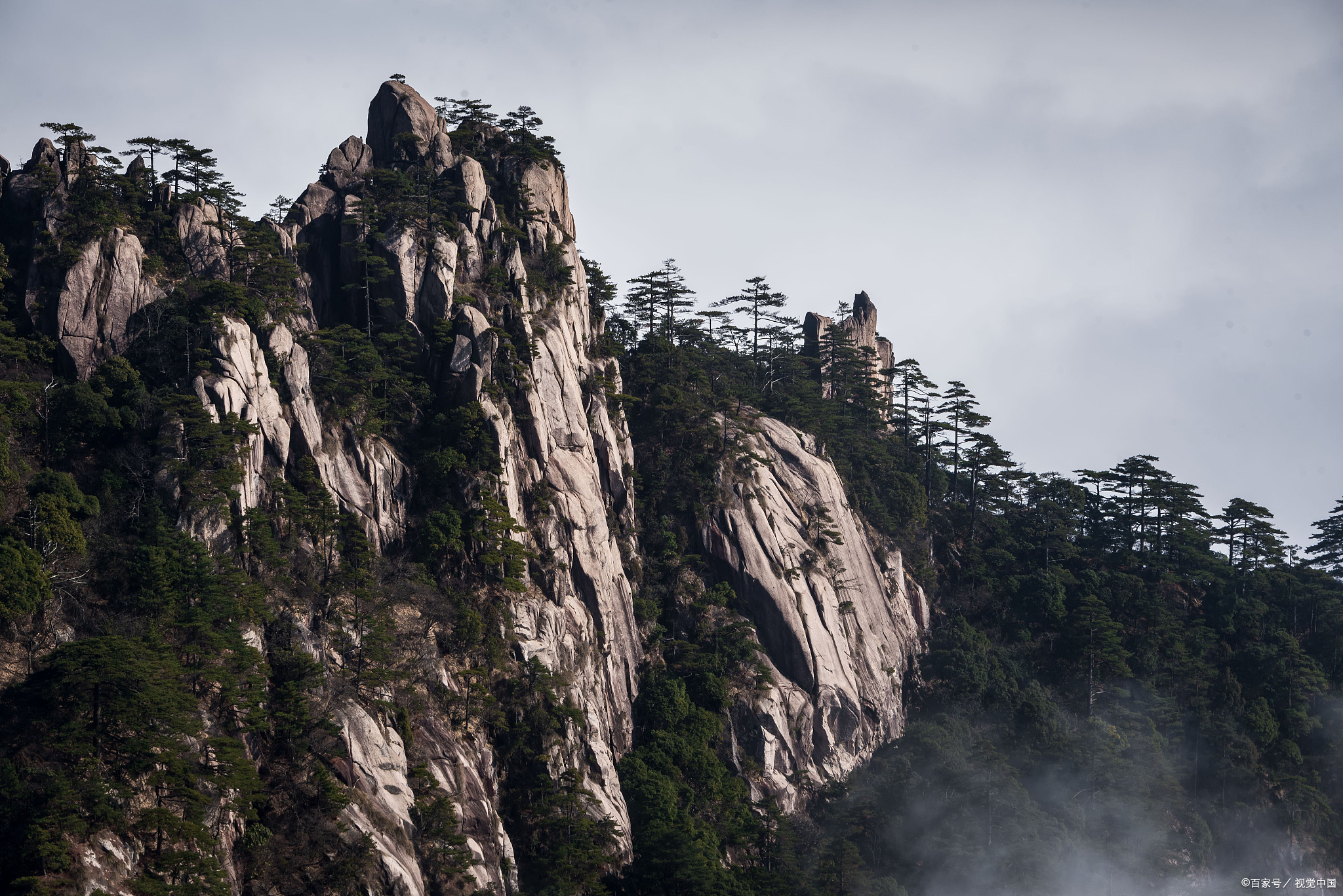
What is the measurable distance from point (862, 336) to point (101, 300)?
269ft

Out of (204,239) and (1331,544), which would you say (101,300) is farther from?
(1331,544)

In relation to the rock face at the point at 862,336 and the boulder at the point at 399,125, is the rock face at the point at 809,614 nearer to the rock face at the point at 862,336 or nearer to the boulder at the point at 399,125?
the rock face at the point at 862,336

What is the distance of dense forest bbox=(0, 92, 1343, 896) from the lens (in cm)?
4278

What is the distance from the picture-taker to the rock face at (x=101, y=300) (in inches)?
2243

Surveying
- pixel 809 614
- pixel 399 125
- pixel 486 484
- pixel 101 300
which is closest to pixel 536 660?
pixel 486 484

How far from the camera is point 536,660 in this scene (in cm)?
5878

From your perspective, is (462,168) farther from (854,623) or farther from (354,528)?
(854,623)

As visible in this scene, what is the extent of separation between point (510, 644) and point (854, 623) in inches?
1299

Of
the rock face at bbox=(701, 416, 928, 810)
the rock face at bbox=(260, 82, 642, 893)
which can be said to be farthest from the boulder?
the rock face at bbox=(701, 416, 928, 810)

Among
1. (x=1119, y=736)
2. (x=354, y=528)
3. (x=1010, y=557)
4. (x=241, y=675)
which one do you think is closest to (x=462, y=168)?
(x=354, y=528)

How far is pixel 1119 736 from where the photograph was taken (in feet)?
261

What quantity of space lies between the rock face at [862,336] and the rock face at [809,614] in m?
22.9

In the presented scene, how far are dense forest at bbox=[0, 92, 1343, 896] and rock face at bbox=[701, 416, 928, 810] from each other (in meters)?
1.79

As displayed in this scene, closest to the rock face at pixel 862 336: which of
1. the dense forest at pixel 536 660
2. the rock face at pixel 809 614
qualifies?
the dense forest at pixel 536 660
